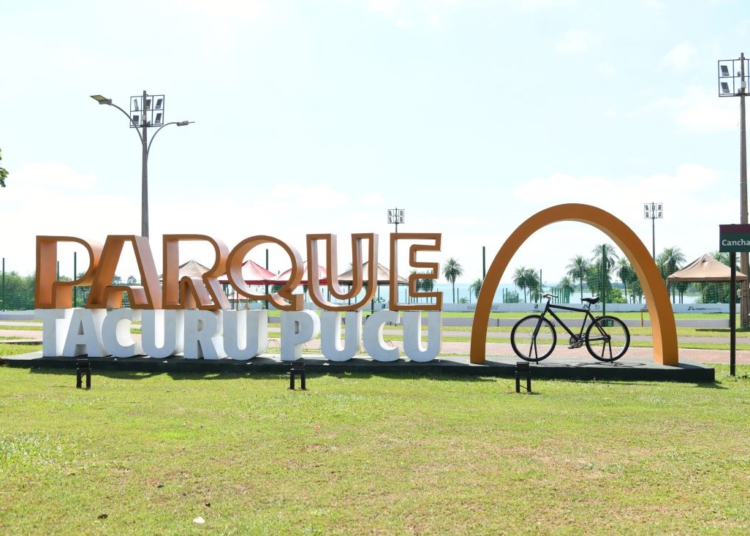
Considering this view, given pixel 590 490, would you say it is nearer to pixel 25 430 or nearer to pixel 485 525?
pixel 485 525

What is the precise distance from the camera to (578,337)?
16.0m

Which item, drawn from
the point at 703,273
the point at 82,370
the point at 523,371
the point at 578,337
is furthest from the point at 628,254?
the point at 703,273

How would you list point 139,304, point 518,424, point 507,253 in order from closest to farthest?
point 518,424 < point 507,253 < point 139,304

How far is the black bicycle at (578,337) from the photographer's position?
15625 millimetres

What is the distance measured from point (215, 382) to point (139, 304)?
13.0 ft

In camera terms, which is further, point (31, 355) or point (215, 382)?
point (31, 355)

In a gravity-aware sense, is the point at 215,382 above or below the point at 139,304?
below

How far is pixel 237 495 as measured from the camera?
645cm

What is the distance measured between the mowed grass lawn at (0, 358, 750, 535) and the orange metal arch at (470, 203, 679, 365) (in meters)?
2.94

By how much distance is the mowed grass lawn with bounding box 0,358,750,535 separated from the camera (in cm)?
585

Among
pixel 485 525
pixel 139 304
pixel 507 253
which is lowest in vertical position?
pixel 485 525

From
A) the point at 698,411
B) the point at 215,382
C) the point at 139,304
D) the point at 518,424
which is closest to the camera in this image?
the point at 518,424

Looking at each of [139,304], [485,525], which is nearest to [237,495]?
[485,525]

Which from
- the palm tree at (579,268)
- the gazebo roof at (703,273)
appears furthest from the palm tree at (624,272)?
the gazebo roof at (703,273)
